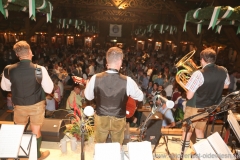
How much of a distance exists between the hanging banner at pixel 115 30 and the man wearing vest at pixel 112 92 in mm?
24284

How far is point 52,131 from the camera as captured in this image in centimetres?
348

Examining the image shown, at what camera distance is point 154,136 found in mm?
3578

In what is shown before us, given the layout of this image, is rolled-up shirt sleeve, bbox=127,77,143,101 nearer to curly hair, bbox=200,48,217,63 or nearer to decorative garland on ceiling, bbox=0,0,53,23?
curly hair, bbox=200,48,217,63

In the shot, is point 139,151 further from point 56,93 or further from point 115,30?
point 115,30

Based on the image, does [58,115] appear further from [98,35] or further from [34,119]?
[98,35]

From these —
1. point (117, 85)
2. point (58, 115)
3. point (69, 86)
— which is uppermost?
point (117, 85)

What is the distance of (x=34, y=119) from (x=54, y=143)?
860 mm

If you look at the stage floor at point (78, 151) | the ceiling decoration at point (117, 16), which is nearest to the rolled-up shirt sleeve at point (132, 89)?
the stage floor at point (78, 151)

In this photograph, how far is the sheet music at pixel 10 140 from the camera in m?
2.21

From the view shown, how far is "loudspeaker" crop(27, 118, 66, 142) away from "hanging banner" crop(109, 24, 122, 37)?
23.5 metres

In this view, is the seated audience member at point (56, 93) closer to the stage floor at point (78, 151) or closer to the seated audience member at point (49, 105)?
the seated audience member at point (49, 105)

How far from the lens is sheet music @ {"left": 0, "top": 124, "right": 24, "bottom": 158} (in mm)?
2206

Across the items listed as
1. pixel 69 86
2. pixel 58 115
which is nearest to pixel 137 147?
pixel 58 115

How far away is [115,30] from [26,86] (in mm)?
24454
